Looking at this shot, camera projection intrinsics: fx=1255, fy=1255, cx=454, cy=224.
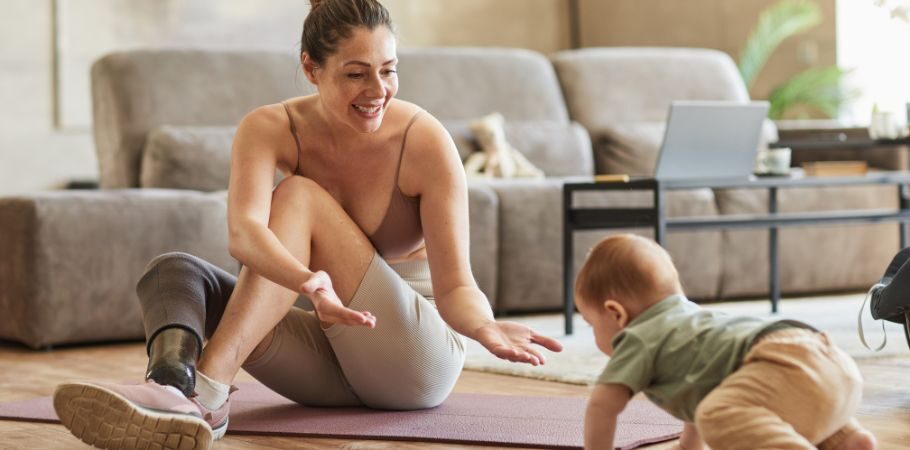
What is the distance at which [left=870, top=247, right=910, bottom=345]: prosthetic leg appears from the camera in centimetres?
212

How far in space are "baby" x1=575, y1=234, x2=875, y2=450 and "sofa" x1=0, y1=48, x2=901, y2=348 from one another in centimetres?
185

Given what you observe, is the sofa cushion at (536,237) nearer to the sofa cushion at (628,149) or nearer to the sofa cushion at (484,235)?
the sofa cushion at (484,235)

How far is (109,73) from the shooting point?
13.6ft

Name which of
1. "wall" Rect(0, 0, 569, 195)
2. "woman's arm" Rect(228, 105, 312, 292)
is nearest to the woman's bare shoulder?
"woman's arm" Rect(228, 105, 312, 292)

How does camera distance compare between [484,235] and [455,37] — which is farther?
[455,37]

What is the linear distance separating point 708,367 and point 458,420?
0.74 metres

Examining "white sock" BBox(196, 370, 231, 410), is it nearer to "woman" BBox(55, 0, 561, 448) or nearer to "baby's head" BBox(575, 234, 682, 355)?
"woman" BBox(55, 0, 561, 448)

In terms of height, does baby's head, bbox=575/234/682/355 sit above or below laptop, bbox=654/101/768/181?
above

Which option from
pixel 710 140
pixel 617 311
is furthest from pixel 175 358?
pixel 710 140

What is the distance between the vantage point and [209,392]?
1.80m

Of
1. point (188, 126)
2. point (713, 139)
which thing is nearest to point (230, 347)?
point (713, 139)

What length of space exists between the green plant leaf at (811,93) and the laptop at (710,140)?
2635mm

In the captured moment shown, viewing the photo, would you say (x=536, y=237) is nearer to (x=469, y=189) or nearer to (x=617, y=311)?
(x=469, y=189)

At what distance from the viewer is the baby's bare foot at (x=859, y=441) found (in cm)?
136
